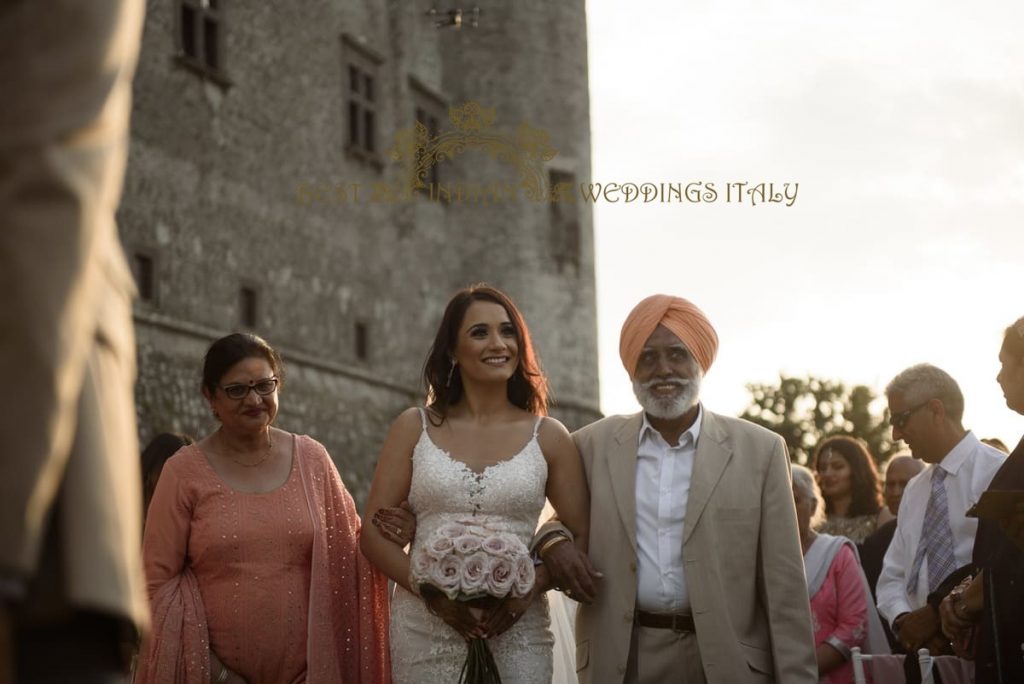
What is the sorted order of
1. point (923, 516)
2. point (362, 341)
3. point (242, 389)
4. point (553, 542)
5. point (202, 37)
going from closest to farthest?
point (553, 542) < point (242, 389) < point (923, 516) < point (202, 37) < point (362, 341)

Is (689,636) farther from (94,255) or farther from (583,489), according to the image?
(94,255)

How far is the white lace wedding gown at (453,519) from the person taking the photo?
5.77 m

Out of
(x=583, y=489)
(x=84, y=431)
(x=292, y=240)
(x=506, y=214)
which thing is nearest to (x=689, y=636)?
(x=583, y=489)

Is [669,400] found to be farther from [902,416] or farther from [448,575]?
[902,416]

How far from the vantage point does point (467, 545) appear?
5.47 metres

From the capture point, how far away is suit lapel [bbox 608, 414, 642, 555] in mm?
5777

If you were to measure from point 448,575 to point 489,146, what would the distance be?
83.6 feet

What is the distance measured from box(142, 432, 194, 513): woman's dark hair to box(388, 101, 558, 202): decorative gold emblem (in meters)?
22.1

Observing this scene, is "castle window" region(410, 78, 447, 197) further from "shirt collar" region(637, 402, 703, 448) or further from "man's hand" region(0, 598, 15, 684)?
"man's hand" region(0, 598, 15, 684)

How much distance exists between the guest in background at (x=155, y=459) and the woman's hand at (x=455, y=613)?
209 centimetres

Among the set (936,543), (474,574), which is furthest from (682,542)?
(936,543)

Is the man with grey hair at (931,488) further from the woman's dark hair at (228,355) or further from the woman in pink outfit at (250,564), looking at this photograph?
the woman's dark hair at (228,355)

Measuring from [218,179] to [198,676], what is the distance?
1769cm

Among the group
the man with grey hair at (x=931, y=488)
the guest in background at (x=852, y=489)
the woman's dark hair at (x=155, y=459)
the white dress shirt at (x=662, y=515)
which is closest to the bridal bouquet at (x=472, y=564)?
the white dress shirt at (x=662, y=515)
